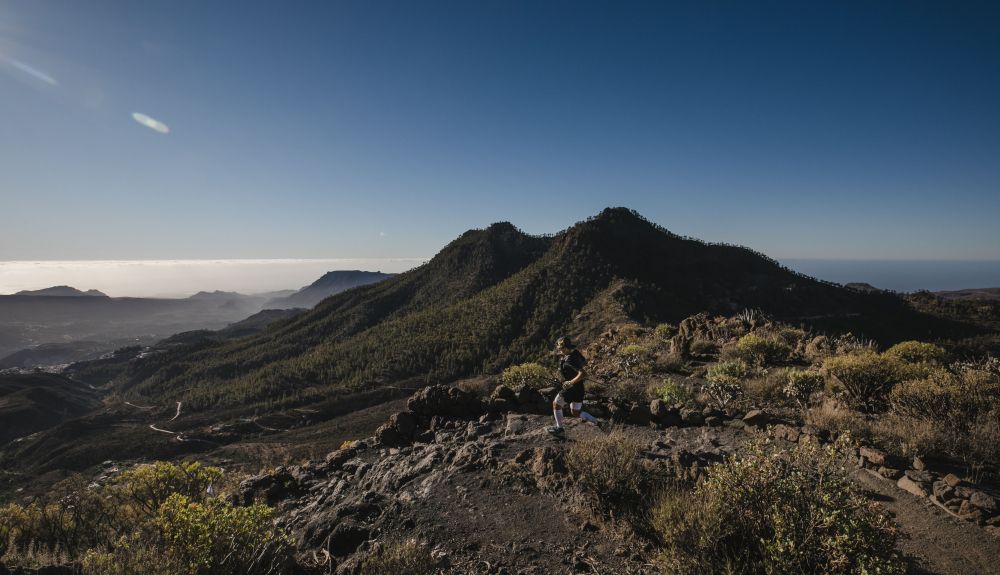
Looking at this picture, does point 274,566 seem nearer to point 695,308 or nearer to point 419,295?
point 695,308

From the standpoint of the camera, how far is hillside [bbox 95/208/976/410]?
49750mm

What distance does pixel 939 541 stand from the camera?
4715 millimetres

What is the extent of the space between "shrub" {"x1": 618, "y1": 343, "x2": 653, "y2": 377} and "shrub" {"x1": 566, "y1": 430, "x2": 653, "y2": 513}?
312 inches

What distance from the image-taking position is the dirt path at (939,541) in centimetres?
432

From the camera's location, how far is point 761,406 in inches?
386

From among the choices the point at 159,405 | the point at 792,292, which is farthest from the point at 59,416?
the point at 792,292

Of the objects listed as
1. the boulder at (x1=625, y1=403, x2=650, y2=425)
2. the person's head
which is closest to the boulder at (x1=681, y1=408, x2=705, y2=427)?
the boulder at (x1=625, y1=403, x2=650, y2=425)

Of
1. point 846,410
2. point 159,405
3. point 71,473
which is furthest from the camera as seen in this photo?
point 159,405

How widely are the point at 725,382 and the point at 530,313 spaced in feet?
168

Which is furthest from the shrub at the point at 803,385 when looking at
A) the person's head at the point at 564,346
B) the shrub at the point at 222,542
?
the shrub at the point at 222,542

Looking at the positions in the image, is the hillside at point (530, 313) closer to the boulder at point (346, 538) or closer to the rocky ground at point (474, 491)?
the rocky ground at point (474, 491)

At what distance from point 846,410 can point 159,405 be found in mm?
106969

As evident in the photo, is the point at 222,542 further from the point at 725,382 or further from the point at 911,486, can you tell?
the point at 725,382

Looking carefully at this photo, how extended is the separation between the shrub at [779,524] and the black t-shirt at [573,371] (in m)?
4.33
